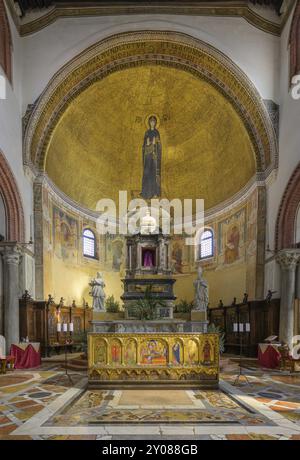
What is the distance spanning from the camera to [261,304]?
16.9 m

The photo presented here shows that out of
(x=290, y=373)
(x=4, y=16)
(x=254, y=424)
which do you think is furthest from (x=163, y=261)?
(x=4, y=16)

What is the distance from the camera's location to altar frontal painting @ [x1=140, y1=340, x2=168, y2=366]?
1053 centimetres

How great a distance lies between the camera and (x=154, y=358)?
34.6 ft

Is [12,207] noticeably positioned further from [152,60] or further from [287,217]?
[287,217]

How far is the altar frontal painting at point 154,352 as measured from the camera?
10531mm

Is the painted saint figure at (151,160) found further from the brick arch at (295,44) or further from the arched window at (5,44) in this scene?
the arched window at (5,44)

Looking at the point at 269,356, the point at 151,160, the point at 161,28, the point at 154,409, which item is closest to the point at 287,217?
the point at 269,356

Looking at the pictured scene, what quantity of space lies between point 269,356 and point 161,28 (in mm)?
15280

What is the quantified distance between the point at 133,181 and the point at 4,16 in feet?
38.5

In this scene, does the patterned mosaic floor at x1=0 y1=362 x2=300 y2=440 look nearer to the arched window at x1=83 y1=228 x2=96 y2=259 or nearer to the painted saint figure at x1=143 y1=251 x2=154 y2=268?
the painted saint figure at x1=143 y1=251 x2=154 y2=268

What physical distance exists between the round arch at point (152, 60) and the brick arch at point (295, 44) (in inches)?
78.6

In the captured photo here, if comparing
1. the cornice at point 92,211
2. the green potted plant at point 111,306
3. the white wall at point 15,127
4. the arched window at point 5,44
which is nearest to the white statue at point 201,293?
the cornice at point 92,211

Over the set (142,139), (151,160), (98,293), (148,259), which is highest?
(142,139)
